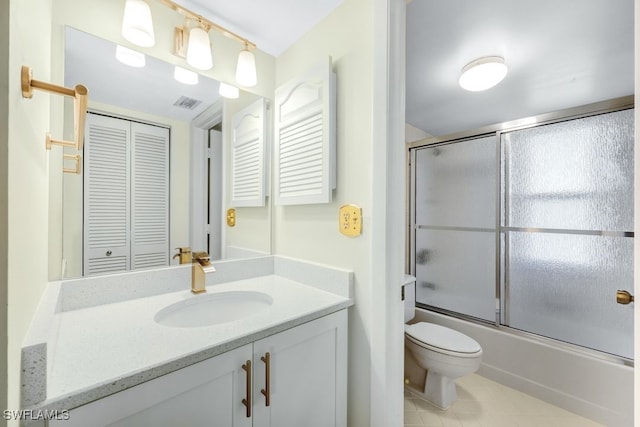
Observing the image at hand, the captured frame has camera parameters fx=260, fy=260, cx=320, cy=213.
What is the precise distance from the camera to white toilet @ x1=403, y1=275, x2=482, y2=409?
5.13 ft

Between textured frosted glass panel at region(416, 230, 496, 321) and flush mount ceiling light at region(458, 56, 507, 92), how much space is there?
4.19 feet

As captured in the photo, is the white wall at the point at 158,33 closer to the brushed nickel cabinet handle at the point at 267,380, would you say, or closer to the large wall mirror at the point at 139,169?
the large wall mirror at the point at 139,169

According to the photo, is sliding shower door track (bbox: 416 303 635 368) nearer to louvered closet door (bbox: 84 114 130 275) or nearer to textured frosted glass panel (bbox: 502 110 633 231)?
textured frosted glass panel (bbox: 502 110 633 231)

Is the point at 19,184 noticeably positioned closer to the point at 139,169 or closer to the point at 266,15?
the point at 139,169

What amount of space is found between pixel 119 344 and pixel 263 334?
392 millimetres

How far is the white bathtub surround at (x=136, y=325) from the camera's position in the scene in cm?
56

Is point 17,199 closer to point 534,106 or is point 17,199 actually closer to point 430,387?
point 430,387

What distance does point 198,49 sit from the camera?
1188 mm

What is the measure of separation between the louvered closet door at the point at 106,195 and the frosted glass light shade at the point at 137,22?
344 millimetres

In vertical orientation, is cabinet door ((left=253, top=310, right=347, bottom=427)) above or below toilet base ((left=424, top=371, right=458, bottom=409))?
above

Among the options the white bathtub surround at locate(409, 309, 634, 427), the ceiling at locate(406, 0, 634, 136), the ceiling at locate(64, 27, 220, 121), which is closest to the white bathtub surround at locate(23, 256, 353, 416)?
the ceiling at locate(64, 27, 220, 121)

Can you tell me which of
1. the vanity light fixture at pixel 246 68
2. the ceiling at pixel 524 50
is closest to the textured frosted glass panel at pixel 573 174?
the ceiling at pixel 524 50

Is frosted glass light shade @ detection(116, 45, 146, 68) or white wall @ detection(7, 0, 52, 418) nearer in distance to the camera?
white wall @ detection(7, 0, 52, 418)

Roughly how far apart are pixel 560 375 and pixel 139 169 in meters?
2.73
